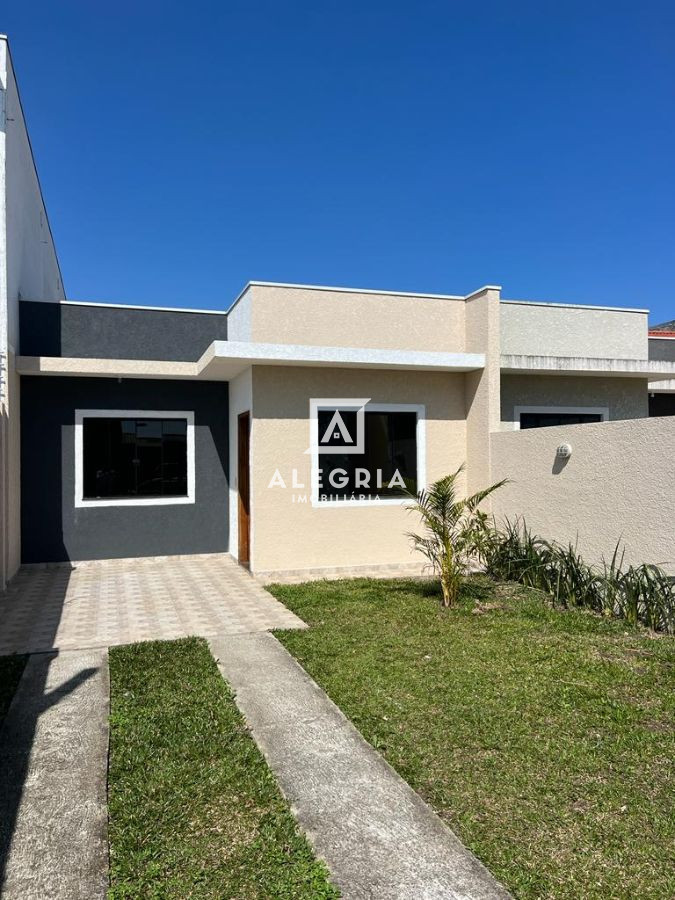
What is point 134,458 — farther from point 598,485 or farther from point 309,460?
point 598,485

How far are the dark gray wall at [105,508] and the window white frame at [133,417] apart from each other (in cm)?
10

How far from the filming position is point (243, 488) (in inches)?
515

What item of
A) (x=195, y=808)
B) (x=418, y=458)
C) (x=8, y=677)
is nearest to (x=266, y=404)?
(x=418, y=458)

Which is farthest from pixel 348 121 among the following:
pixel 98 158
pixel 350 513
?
pixel 350 513

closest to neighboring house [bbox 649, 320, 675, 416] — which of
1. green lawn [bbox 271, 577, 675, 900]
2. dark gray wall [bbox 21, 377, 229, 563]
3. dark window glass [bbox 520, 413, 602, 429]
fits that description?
dark window glass [bbox 520, 413, 602, 429]

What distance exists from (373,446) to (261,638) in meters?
5.82

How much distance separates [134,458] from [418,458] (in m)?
6.39

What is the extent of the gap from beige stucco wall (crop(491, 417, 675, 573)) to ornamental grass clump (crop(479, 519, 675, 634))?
0.21m

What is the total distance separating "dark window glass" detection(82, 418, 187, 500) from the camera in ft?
42.9

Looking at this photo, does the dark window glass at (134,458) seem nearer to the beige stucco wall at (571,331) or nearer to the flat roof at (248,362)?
the flat roof at (248,362)

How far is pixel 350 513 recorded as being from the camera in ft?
40.6

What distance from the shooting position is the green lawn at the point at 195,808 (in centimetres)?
320

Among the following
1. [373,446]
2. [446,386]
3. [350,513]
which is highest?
[446,386]

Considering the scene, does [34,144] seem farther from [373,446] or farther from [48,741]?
[48,741]
